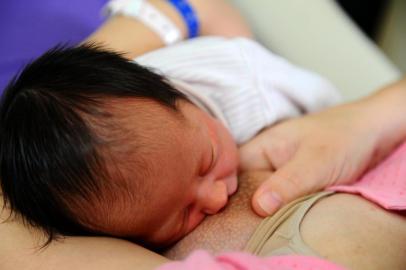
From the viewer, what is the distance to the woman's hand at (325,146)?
65cm

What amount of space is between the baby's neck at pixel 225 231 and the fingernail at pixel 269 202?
0.05ft

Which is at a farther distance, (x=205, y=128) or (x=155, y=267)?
(x=205, y=128)

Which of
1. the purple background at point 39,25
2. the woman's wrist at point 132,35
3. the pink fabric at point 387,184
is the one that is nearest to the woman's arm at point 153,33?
the woman's wrist at point 132,35

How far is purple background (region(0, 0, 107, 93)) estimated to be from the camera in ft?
3.36

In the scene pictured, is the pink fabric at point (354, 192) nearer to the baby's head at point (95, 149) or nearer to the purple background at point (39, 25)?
the baby's head at point (95, 149)

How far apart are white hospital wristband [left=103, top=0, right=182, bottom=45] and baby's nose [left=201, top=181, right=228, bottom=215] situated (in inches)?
13.3

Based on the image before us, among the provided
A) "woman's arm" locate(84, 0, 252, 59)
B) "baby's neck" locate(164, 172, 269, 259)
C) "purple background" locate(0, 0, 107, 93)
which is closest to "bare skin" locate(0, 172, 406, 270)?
"baby's neck" locate(164, 172, 269, 259)

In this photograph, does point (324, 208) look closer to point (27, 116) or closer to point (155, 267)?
point (155, 267)

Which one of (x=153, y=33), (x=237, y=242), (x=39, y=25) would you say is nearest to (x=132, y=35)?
(x=153, y=33)

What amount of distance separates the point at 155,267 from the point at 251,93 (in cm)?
39

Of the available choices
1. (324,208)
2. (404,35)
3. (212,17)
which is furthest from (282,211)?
(404,35)

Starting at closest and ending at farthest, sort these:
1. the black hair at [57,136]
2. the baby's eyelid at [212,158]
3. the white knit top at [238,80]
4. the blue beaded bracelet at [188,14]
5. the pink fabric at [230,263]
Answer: the pink fabric at [230,263], the black hair at [57,136], the baby's eyelid at [212,158], the white knit top at [238,80], the blue beaded bracelet at [188,14]

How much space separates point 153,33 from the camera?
0.87m

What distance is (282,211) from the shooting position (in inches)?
23.6
